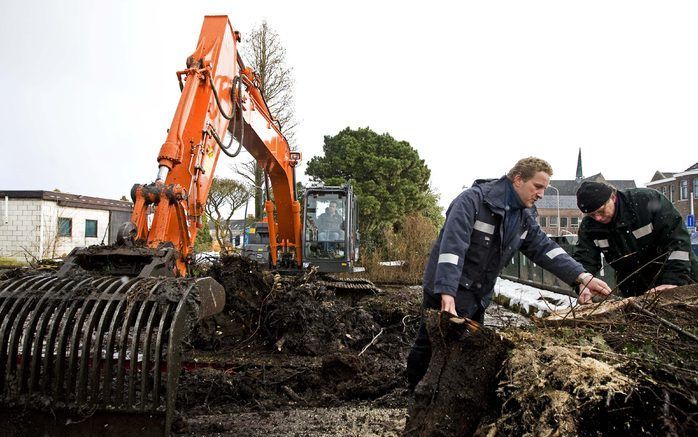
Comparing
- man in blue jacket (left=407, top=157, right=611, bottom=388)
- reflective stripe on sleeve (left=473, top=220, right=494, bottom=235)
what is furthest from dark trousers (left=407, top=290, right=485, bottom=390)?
reflective stripe on sleeve (left=473, top=220, right=494, bottom=235)

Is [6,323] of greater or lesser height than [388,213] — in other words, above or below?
below

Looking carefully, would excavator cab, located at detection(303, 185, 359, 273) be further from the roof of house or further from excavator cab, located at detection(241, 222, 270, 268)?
the roof of house

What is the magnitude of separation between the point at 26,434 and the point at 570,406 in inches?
108

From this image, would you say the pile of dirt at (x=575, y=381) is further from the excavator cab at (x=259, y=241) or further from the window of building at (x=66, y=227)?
the window of building at (x=66, y=227)

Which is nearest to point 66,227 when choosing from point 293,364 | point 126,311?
point 293,364

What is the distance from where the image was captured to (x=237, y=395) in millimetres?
4297

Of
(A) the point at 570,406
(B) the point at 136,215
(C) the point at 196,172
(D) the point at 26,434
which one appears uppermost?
(C) the point at 196,172

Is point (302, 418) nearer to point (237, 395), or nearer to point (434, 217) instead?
point (237, 395)

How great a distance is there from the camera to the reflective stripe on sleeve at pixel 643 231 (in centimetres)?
399

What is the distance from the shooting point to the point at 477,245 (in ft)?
11.3

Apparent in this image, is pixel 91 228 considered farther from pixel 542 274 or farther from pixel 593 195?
pixel 593 195

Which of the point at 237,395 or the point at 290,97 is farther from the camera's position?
the point at 290,97

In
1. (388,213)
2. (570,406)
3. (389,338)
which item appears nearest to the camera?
(570,406)

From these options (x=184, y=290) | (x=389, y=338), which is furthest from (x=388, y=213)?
(x=184, y=290)
